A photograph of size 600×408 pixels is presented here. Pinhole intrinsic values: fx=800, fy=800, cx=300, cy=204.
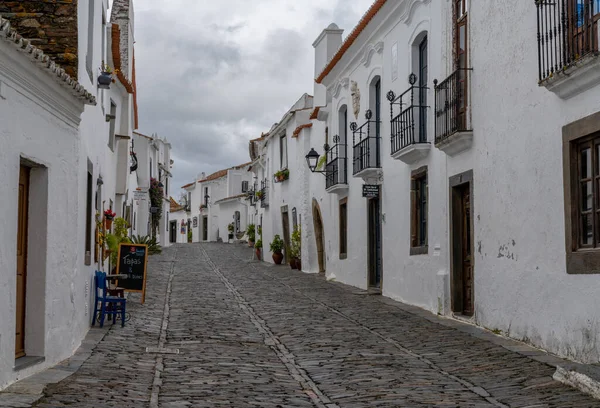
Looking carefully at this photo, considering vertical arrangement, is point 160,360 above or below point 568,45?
below

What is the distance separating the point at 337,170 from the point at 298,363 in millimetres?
12223

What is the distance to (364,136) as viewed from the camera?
61.5ft

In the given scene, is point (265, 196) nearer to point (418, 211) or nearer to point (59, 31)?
point (418, 211)

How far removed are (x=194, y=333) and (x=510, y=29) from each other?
597 centimetres

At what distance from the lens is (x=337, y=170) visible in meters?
21.0

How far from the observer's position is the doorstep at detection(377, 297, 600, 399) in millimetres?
6934

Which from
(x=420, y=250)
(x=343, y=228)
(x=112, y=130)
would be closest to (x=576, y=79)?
(x=420, y=250)

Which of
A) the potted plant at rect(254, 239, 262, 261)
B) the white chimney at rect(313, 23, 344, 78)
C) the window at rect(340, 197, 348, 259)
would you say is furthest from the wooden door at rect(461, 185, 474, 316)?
the potted plant at rect(254, 239, 262, 261)

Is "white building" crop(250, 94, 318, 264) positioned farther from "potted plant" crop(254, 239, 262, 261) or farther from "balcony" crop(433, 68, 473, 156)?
"balcony" crop(433, 68, 473, 156)

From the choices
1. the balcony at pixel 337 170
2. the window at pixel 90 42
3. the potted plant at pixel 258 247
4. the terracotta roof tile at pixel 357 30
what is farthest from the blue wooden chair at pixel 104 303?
the potted plant at pixel 258 247

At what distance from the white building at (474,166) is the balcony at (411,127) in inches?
1.6

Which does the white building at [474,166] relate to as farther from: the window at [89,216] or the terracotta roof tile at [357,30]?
the window at [89,216]

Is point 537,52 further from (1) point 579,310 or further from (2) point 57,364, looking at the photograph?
(2) point 57,364

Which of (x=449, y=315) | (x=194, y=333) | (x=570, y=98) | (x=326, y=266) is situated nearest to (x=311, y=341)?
(x=194, y=333)
